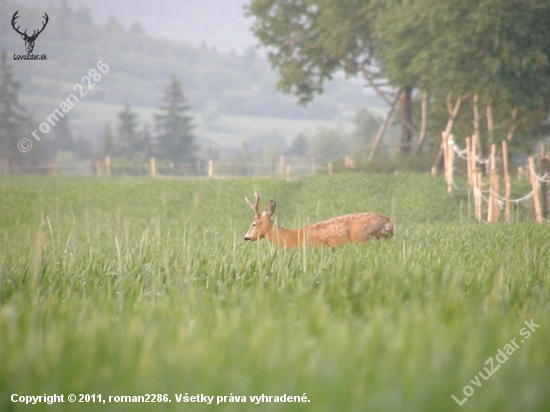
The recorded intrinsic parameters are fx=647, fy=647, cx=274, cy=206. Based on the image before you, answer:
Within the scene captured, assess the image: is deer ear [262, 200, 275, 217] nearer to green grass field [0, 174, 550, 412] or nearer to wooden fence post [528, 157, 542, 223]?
green grass field [0, 174, 550, 412]

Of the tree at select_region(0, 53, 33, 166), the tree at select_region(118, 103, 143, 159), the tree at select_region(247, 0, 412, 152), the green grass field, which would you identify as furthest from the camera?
the tree at select_region(118, 103, 143, 159)

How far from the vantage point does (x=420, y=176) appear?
26422 mm

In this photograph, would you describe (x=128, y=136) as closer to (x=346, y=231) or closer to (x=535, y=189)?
(x=535, y=189)

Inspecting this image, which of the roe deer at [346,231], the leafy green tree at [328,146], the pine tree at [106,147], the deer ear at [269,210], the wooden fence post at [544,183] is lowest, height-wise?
the roe deer at [346,231]

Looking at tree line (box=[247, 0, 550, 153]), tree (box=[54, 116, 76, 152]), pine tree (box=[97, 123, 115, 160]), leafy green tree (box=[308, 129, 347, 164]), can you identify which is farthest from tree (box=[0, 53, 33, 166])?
leafy green tree (box=[308, 129, 347, 164])

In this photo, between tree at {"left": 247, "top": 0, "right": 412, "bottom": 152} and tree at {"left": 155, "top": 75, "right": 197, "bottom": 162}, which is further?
tree at {"left": 155, "top": 75, "right": 197, "bottom": 162}

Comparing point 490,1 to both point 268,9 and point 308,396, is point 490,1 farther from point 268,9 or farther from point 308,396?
point 308,396

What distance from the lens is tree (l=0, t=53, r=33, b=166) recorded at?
6575cm

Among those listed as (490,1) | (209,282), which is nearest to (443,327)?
(209,282)

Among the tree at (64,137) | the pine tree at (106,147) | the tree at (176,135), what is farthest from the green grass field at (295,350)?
the tree at (64,137)

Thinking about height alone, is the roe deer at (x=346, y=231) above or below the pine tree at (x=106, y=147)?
below

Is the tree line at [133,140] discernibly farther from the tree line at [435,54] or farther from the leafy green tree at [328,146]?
the tree line at [435,54]

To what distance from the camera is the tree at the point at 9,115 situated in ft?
216

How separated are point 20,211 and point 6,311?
22282 mm
